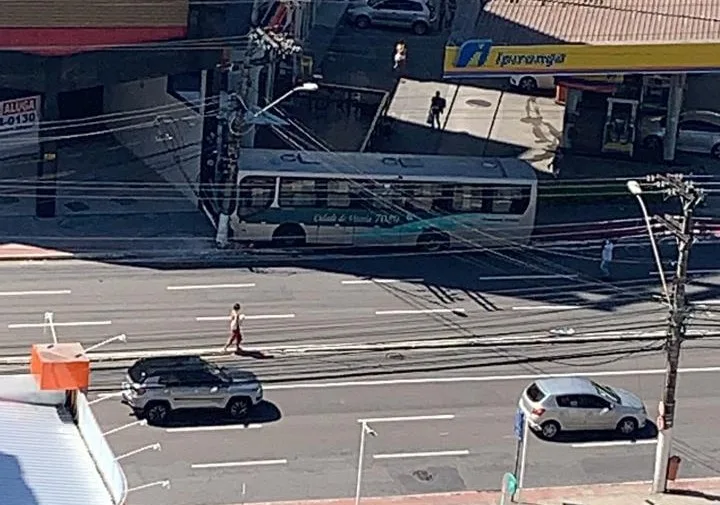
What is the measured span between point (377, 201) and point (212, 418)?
1372 cm

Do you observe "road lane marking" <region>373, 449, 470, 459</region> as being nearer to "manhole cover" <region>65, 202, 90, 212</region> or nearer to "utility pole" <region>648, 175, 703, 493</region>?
"utility pole" <region>648, 175, 703, 493</region>

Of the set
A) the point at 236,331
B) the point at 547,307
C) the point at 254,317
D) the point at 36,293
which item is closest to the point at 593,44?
the point at 547,307

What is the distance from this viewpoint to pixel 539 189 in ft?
179

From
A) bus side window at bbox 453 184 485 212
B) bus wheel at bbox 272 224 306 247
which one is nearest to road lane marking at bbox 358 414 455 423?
bus wheel at bbox 272 224 306 247

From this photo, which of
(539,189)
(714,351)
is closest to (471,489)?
(714,351)

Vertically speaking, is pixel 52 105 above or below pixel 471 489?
above

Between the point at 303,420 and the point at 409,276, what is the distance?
1084cm

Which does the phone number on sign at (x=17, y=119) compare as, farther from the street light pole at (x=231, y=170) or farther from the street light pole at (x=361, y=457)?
the street light pole at (x=361, y=457)

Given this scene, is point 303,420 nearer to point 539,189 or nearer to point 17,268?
point 17,268

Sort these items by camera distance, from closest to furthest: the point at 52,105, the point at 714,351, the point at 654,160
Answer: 1. the point at 714,351
2. the point at 52,105
3. the point at 654,160

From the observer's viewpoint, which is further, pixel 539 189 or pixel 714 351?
pixel 539 189

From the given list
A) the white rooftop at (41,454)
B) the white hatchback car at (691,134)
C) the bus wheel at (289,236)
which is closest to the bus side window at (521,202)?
the bus wheel at (289,236)

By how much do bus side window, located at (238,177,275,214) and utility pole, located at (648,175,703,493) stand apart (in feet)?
50.0

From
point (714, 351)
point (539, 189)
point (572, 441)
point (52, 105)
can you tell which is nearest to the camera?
point (572, 441)
